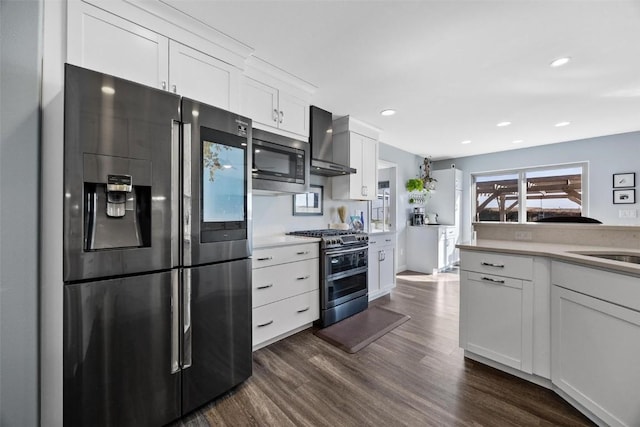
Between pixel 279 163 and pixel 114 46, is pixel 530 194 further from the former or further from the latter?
pixel 114 46

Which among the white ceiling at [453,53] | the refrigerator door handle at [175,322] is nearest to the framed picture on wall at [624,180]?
the white ceiling at [453,53]

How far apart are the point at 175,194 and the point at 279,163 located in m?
1.21

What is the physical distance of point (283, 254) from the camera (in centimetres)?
238

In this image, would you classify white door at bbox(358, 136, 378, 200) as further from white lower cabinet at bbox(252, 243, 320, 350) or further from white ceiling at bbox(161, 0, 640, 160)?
white lower cabinet at bbox(252, 243, 320, 350)

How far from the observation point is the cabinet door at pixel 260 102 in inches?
89.4

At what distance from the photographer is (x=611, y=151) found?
4.30 metres

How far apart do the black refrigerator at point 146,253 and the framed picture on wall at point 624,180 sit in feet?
19.4

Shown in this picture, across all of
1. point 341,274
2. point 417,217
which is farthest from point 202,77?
point 417,217

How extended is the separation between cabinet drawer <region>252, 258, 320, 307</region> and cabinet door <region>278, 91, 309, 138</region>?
1.35 m

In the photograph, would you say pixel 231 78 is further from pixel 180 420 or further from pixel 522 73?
pixel 522 73

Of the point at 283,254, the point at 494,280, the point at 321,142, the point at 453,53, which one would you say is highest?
the point at 453,53

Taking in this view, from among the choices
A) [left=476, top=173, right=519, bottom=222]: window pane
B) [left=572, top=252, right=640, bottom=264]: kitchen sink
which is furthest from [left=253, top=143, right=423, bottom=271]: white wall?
[left=572, top=252, right=640, bottom=264]: kitchen sink

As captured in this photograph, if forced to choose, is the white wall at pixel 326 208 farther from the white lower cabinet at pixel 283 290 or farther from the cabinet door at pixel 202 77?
the cabinet door at pixel 202 77

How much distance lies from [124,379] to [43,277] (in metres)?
0.61
